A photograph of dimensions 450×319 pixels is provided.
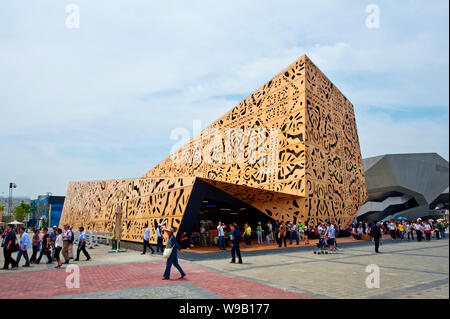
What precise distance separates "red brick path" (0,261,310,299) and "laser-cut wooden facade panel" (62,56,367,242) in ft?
21.7

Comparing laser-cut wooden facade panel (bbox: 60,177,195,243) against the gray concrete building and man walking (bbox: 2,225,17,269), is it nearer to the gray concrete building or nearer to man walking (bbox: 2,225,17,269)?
man walking (bbox: 2,225,17,269)

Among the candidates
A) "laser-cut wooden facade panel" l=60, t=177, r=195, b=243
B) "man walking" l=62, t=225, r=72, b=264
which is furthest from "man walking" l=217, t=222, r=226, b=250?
"man walking" l=62, t=225, r=72, b=264

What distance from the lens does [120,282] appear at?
8.35 metres

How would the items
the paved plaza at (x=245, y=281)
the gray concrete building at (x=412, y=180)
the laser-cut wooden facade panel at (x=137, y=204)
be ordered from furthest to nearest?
the gray concrete building at (x=412, y=180)
the laser-cut wooden facade panel at (x=137, y=204)
the paved plaza at (x=245, y=281)

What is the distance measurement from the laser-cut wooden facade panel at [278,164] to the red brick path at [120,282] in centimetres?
661

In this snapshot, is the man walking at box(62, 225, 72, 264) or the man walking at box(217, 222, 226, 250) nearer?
the man walking at box(62, 225, 72, 264)

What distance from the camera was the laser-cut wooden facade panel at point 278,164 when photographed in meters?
21.0

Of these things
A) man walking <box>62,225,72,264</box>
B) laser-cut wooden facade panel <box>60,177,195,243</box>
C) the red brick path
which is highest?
laser-cut wooden facade panel <box>60,177,195,243</box>

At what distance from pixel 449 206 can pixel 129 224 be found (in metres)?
52.6

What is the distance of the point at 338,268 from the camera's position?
10.4 m

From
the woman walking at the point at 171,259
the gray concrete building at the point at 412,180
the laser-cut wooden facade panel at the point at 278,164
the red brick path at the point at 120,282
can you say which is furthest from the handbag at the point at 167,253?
the gray concrete building at the point at 412,180

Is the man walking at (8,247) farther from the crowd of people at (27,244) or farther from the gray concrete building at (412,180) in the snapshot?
the gray concrete building at (412,180)

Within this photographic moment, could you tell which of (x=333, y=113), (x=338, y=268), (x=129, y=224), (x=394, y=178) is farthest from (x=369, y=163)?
(x=338, y=268)

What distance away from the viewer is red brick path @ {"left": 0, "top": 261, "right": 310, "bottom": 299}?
22.7 ft
